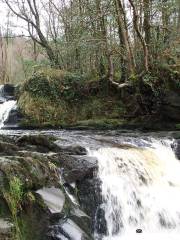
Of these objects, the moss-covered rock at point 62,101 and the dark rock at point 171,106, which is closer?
the dark rock at point 171,106

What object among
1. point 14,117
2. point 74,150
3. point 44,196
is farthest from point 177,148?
point 14,117

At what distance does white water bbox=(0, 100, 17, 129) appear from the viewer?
583 inches

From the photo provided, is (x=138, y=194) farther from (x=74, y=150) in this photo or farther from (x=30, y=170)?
(x=30, y=170)

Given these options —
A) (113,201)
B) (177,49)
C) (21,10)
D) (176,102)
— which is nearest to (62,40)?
(21,10)

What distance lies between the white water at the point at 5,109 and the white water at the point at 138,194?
6380 mm

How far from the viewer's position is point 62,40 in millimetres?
18844

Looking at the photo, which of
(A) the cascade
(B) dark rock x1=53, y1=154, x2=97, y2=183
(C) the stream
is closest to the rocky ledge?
(B) dark rock x1=53, y1=154, x2=97, y2=183

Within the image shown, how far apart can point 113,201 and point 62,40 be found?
1203cm

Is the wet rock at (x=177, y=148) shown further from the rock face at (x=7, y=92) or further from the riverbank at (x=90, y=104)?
the rock face at (x=7, y=92)

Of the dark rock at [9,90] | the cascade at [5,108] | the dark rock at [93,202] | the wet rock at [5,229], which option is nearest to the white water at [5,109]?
the cascade at [5,108]

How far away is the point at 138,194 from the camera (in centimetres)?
830

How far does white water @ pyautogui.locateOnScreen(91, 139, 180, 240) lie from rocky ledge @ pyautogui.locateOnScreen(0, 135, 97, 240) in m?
0.46

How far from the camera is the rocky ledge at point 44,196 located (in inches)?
229

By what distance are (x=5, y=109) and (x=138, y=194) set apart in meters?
8.21
